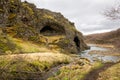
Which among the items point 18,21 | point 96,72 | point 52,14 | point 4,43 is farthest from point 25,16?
point 96,72

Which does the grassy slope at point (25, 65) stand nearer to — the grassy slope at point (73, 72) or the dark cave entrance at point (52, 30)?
the grassy slope at point (73, 72)

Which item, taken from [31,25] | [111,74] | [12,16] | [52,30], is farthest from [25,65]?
[52,30]

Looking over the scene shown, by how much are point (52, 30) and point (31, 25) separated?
644 inches

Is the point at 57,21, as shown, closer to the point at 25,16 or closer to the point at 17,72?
the point at 25,16

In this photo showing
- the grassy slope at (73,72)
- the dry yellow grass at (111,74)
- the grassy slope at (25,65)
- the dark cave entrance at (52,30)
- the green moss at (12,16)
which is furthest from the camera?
the dark cave entrance at (52,30)

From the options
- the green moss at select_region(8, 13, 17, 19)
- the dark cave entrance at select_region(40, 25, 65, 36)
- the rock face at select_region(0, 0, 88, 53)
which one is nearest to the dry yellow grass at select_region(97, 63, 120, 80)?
the rock face at select_region(0, 0, 88, 53)

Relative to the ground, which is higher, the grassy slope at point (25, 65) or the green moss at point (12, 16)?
the green moss at point (12, 16)

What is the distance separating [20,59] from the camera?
2561 cm

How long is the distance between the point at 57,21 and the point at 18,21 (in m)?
24.7

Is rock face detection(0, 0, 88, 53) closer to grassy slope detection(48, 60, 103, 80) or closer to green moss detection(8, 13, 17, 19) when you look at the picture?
green moss detection(8, 13, 17, 19)

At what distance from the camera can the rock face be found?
4322 centimetres

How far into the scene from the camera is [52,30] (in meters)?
70.8

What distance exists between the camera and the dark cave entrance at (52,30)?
69.6 m

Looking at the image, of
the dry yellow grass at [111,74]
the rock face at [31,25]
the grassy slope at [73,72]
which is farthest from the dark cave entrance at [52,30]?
the dry yellow grass at [111,74]
